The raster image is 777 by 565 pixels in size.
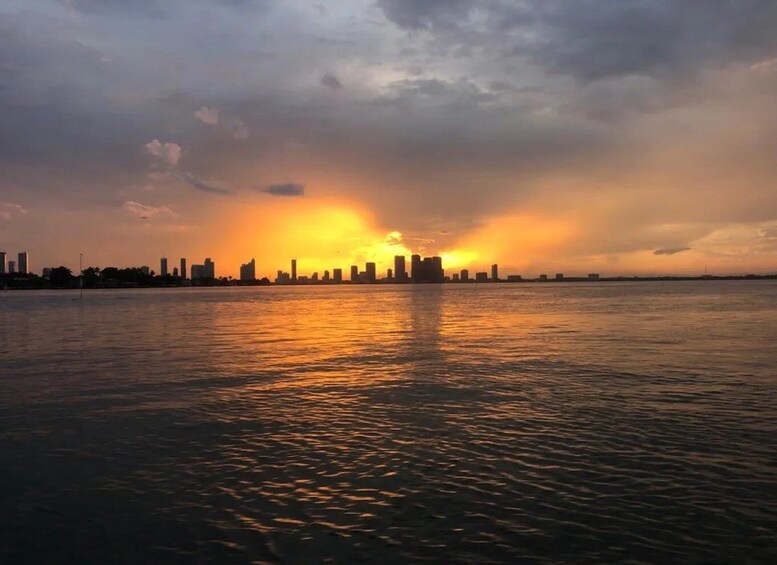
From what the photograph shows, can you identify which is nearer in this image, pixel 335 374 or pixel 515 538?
pixel 515 538

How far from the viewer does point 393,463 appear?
15086 millimetres

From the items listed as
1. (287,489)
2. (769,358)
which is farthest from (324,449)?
(769,358)

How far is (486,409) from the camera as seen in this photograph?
69.2ft

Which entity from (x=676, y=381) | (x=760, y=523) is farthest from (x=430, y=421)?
(x=676, y=381)

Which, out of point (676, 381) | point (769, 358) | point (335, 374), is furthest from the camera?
point (769, 358)

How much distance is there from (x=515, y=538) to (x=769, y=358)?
2846 centimetres

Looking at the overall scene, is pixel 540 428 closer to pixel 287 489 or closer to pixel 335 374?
pixel 287 489

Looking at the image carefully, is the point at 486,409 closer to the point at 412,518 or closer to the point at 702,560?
the point at 412,518

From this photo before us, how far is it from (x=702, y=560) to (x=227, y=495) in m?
8.99

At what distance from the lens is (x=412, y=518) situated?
38.4ft

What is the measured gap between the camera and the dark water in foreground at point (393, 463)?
35.3 feet

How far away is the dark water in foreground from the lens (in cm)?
1077

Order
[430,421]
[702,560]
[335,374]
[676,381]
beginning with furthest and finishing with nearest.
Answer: [335,374], [676,381], [430,421], [702,560]

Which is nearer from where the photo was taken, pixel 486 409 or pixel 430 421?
pixel 430 421
